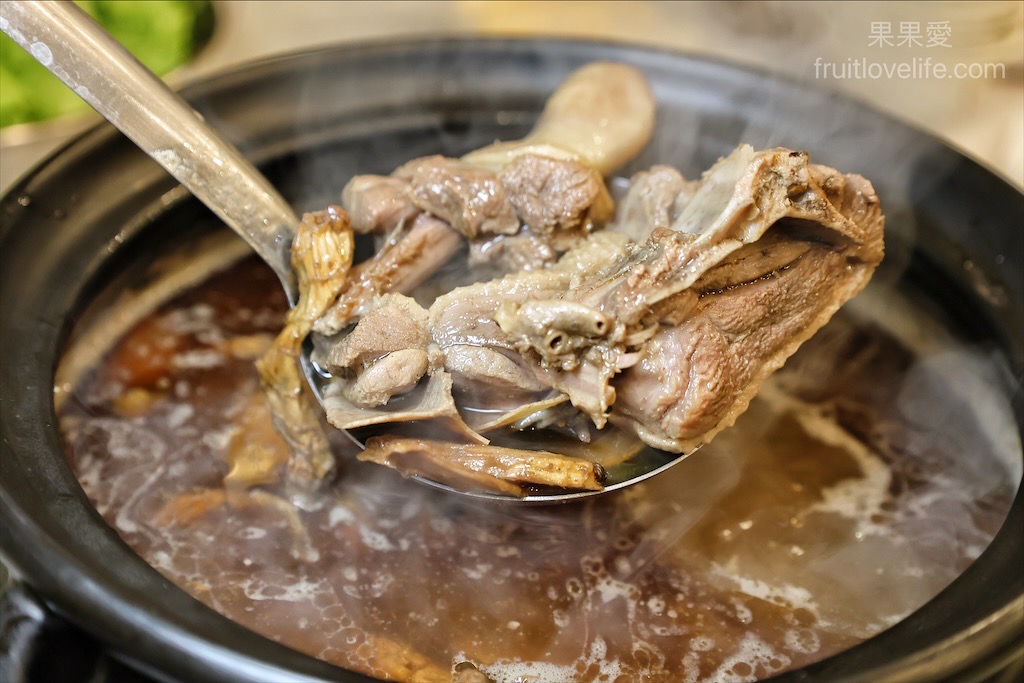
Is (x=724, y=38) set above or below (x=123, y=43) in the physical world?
above

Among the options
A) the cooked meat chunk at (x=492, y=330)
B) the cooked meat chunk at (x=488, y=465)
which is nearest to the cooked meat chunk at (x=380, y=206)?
the cooked meat chunk at (x=492, y=330)

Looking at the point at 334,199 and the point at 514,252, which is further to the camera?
the point at 334,199

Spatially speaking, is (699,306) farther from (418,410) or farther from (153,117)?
(153,117)

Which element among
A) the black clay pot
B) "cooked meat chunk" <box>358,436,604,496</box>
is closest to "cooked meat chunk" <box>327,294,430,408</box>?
"cooked meat chunk" <box>358,436,604,496</box>

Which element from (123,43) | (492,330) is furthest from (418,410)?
(123,43)

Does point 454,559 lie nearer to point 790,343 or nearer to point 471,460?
point 471,460

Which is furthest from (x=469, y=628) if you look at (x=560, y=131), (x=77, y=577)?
(x=560, y=131)
